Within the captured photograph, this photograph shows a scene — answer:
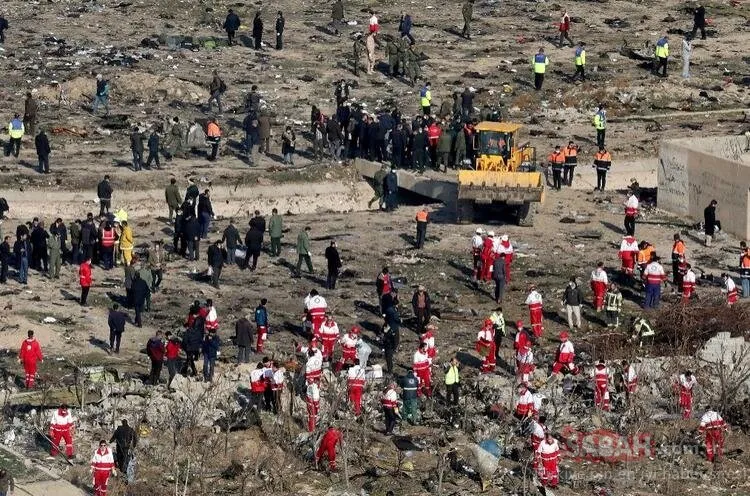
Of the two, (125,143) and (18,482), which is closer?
(18,482)

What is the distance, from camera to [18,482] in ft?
101

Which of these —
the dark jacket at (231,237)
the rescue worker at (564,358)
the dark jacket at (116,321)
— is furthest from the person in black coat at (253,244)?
the rescue worker at (564,358)

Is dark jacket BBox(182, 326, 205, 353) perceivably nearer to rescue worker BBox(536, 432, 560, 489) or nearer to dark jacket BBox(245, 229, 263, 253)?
rescue worker BBox(536, 432, 560, 489)

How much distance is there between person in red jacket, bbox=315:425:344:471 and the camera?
32.8m

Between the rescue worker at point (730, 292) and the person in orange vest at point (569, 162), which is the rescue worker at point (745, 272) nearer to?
the rescue worker at point (730, 292)

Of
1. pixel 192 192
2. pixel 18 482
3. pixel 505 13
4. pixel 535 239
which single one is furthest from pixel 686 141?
pixel 18 482

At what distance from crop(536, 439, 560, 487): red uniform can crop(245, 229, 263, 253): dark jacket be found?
1049 cm

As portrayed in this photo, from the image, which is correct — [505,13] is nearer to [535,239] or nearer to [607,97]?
[607,97]

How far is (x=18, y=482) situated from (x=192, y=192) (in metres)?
14.0

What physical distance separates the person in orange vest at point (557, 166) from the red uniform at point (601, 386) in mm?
12582

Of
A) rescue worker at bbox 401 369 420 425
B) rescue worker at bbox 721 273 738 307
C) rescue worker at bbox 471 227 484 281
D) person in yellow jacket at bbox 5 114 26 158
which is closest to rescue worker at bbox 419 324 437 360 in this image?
rescue worker at bbox 401 369 420 425

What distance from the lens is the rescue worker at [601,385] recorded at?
35.7 metres

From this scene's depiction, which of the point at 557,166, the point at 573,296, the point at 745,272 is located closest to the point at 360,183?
the point at 557,166

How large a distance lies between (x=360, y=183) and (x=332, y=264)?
8.41 meters
